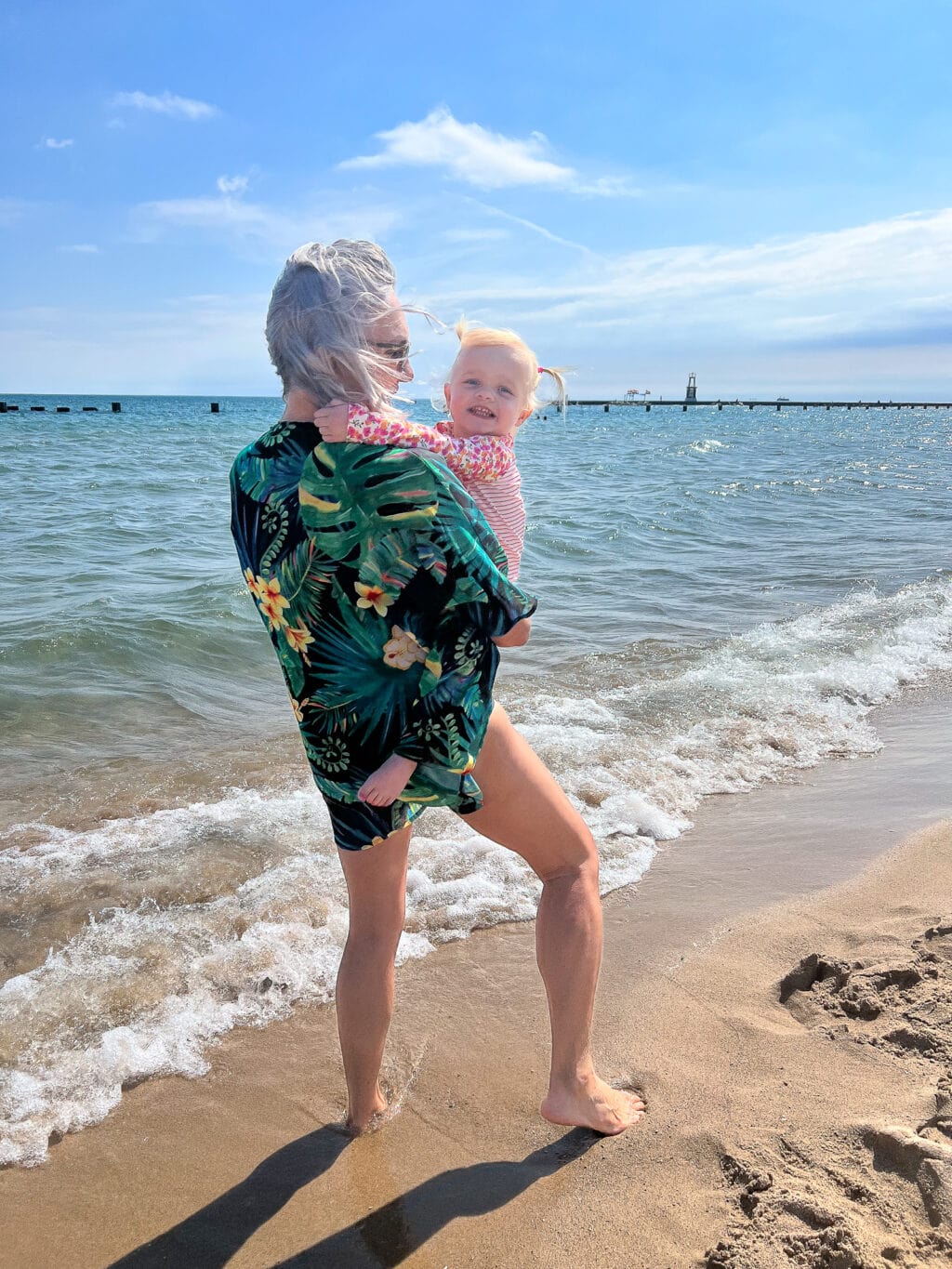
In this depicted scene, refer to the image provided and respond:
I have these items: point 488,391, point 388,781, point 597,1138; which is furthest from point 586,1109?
point 488,391

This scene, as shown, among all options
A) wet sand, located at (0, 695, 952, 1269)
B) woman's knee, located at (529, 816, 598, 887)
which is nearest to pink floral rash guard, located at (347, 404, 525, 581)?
woman's knee, located at (529, 816, 598, 887)

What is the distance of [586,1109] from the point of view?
2.25 meters

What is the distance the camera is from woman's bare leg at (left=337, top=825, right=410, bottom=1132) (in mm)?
2047

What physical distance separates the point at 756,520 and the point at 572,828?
14337 millimetres

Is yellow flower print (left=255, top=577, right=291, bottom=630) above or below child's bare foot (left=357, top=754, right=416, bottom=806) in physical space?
above

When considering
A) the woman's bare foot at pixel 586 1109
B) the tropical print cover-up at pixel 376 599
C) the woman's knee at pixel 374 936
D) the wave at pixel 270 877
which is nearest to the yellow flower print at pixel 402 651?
the tropical print cover-up at pixel 376 599

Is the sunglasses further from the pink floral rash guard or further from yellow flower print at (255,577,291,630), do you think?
yellow flower print at (255,577,291,630)

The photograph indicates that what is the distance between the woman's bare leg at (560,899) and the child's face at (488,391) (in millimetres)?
630

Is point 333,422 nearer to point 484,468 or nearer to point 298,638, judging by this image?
point 484,468

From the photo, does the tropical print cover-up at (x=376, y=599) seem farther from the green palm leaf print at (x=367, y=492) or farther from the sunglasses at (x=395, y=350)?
the sunglasses at (x=395, y=350)

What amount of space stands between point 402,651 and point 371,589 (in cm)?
14

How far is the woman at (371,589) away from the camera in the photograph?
169 centimetres

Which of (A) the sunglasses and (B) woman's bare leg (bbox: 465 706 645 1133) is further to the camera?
(B) woman's bare leg (bbox: 465 706 645 1133)

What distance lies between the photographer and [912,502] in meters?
18.1
